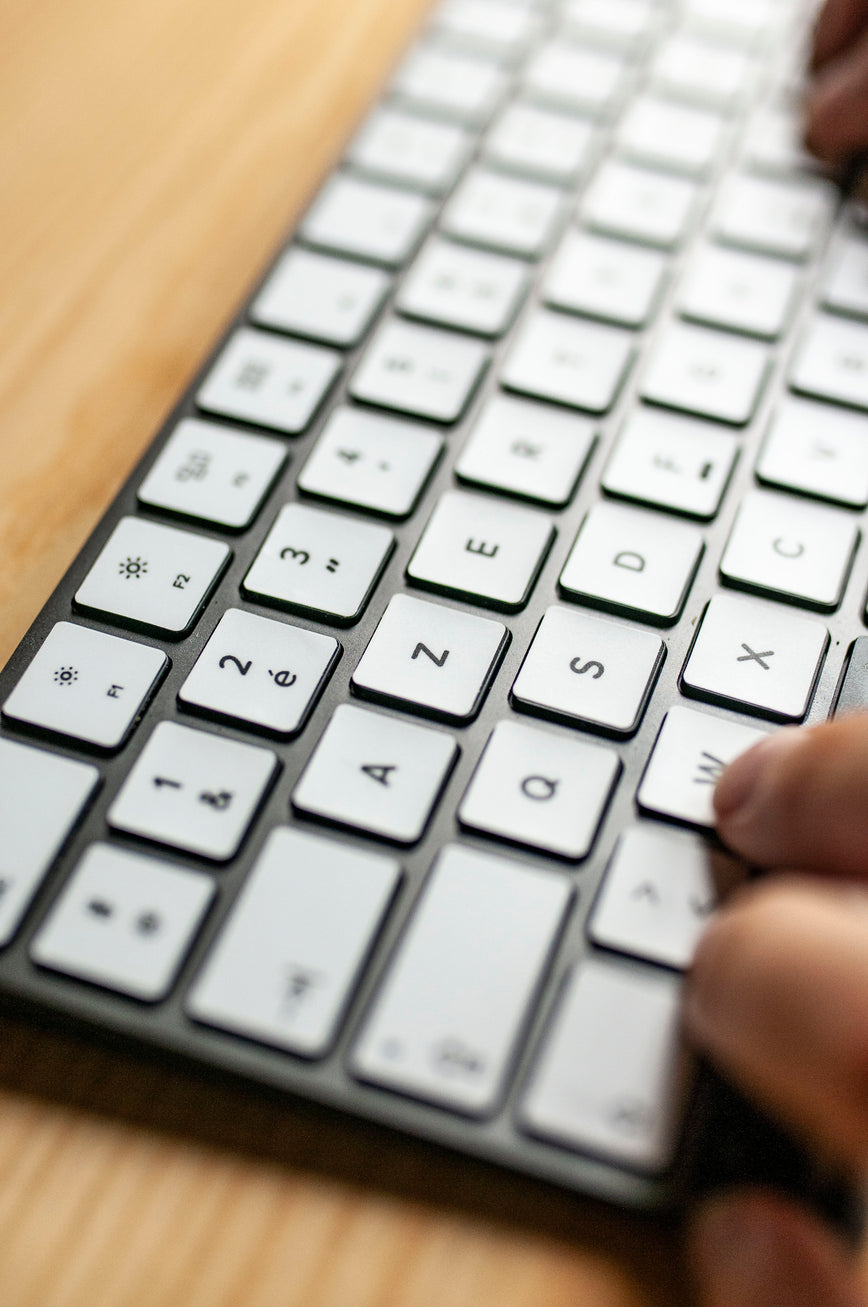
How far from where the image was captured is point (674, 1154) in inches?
9.8

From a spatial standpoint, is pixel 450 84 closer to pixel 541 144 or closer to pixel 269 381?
pixel 541 144

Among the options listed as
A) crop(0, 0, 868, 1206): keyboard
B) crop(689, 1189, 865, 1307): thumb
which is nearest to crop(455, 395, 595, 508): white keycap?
crop(0, 0, 868, 1206): keyboard

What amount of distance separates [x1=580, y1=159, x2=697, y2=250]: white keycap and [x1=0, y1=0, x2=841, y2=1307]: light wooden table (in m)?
0.13

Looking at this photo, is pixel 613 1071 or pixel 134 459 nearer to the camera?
pixel 613 1071

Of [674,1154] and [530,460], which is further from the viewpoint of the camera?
[530,460]

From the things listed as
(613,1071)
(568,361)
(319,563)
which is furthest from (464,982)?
(568,361)

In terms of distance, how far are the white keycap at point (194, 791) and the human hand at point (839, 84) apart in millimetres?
405

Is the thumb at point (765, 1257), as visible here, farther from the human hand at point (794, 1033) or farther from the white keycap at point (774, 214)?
the white keycap at point (774, 214)

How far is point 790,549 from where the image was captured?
1.18 ft

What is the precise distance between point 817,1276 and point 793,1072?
5cm

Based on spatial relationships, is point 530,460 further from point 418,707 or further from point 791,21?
point 791,21

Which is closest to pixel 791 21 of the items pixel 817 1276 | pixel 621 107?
pixel 621 107

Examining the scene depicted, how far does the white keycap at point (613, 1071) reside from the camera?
0.82ft

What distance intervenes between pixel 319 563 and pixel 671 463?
0.44 feet
